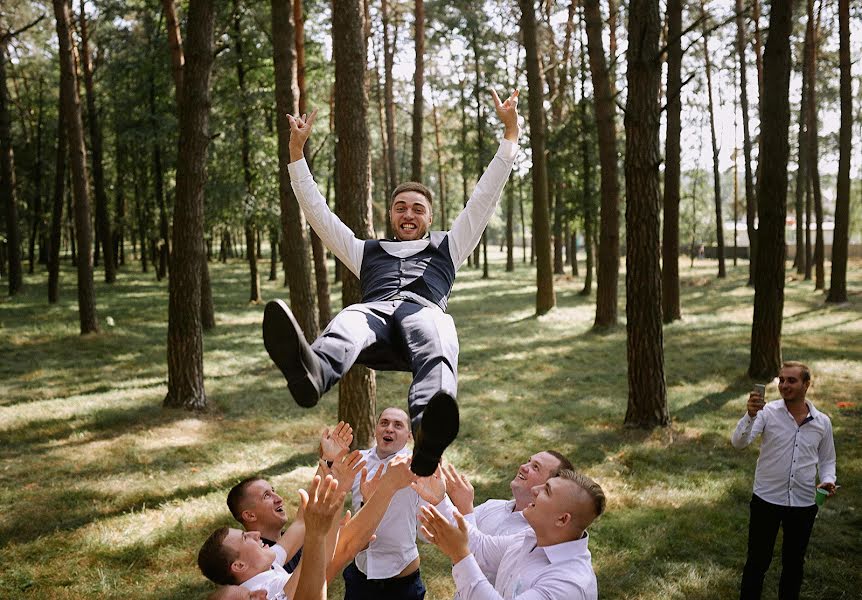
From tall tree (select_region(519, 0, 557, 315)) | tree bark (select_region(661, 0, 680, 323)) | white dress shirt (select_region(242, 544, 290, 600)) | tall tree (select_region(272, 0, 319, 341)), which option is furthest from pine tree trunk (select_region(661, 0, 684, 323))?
white dress shirt (select_region(242, 544, 290, 600))

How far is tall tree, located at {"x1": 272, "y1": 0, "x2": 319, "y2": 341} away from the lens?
10.1 meters

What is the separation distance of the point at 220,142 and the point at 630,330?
1403 centimetres

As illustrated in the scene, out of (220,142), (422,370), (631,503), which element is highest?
(220,142)

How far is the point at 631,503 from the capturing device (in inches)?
255

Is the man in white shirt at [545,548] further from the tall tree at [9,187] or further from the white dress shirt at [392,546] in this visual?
the tall tree at [9,187]

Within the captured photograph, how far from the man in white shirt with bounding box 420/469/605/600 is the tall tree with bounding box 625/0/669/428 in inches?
232

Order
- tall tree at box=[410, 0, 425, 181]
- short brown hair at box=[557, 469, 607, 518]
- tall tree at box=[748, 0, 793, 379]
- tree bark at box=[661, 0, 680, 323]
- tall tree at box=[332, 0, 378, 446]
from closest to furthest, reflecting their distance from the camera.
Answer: short brown hair at box=[557, 469, 607, 518] → tall tree at box=[332, 0, 378, 446] → tall tree at box=[748, 0, 793, 379] → tree bark at box=[661, 0, 680, 323] → tall tree at box=[410, 0, 425, 181]

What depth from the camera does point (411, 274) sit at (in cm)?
340

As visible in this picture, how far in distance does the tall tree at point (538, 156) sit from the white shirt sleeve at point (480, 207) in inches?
534

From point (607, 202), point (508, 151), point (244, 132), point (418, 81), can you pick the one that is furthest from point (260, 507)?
point (244, 132)

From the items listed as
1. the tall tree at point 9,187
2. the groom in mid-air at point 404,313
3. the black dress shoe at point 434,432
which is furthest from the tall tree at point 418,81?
the black dress shoe at point 434,432

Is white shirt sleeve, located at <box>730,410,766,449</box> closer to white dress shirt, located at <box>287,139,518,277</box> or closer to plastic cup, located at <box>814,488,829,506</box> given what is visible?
plastic cup, located at <box>814,488,829,506</box>

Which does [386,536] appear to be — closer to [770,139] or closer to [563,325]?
[770,139]

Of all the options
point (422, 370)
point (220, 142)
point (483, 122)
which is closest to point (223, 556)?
point (422, 370)
